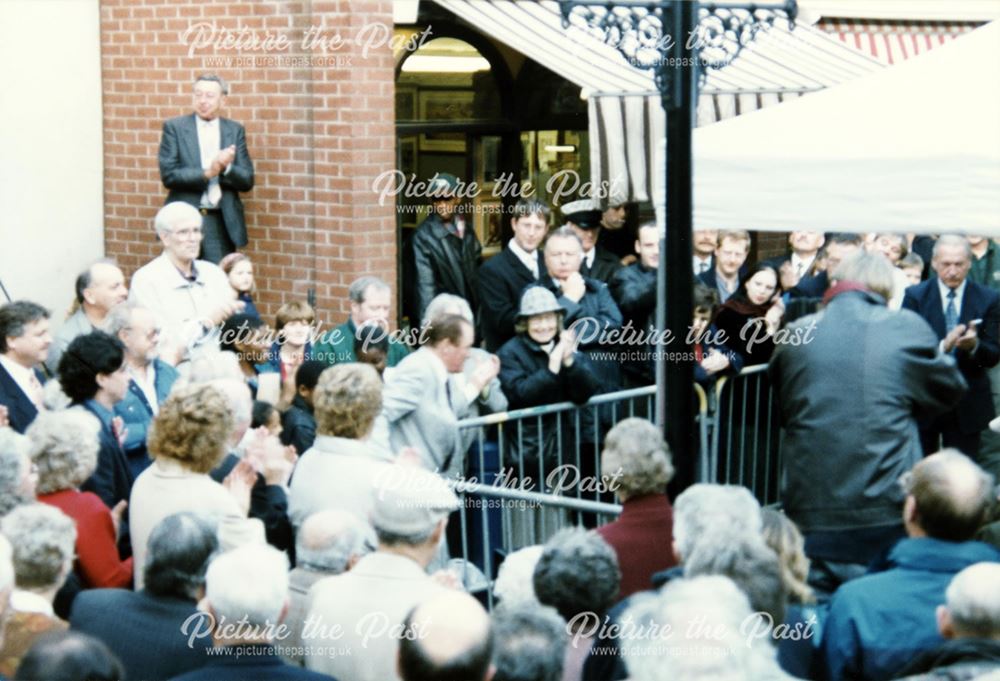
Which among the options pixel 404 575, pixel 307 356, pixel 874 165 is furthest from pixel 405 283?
pixel 404 575

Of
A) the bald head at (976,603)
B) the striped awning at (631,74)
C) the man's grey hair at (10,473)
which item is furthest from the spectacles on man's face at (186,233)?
the bald head at (976,603)

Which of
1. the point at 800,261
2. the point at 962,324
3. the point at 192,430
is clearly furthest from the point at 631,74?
the point at 192,430

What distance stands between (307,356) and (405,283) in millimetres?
3628

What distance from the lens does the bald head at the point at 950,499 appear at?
5090 mm

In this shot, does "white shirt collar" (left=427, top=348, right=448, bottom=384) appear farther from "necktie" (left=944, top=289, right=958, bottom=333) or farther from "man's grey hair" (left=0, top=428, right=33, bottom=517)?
"necktie" (left=944, top=289, right=958, bottom=333)

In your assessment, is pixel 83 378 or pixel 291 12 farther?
pixel 291 12

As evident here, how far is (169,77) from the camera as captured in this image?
11414mm

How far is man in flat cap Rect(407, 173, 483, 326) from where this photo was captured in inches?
440

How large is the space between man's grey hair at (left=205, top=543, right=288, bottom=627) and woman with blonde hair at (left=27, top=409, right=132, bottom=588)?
4.03 feet

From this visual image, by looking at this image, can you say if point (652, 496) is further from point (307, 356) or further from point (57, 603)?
point (307, 356)

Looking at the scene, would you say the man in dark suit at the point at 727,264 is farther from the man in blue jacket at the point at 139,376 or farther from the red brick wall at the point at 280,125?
the man in blue jacket at the point at 139,376

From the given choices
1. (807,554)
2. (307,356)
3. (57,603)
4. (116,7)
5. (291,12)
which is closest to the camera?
→ (57,603)

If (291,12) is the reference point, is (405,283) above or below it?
below

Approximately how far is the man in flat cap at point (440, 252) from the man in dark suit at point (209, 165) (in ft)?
4.27
